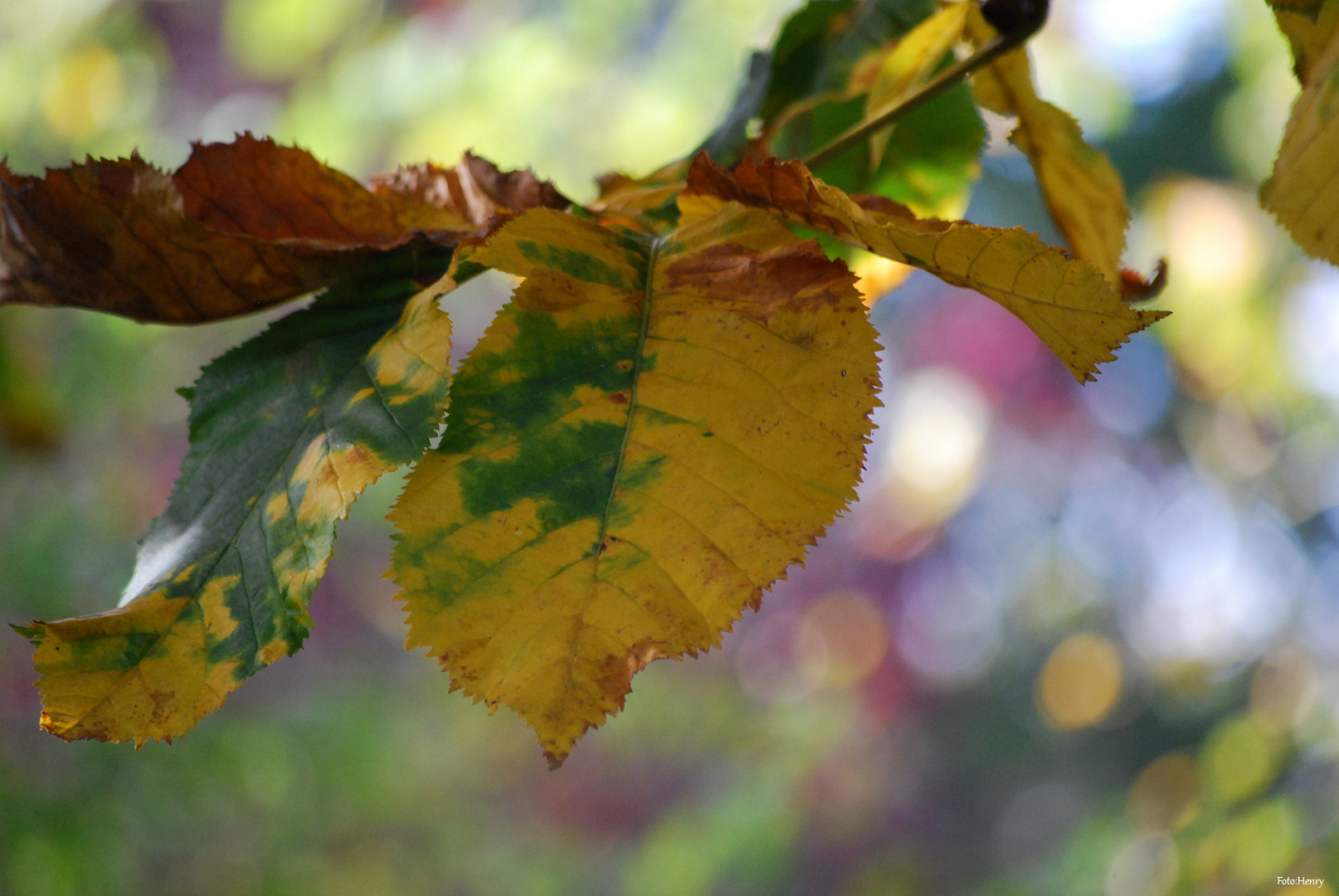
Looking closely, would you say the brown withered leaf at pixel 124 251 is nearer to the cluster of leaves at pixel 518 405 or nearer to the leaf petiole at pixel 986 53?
the cluster of leaves at pixel 518 405

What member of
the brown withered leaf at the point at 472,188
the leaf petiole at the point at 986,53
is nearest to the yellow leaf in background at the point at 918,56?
the leaf petiole at the point at 986,53

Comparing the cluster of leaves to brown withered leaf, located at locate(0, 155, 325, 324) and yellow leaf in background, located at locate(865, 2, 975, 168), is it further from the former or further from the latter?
yellow leaf in background, located at locate(865, 2, 975, 168)

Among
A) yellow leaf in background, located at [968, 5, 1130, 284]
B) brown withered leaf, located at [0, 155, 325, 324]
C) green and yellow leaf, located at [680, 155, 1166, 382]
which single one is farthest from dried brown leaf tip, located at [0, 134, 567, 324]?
yellow leaf in background, located at [968, 5, 1130, 284]

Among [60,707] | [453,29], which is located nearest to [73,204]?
[60,707]

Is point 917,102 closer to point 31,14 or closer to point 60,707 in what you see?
point 60,707

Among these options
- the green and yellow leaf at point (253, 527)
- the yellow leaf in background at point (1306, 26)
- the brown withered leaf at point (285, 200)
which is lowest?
the green and yellow leaf at point (253, 527)

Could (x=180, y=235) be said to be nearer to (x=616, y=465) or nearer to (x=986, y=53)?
(x=616, y=465)
